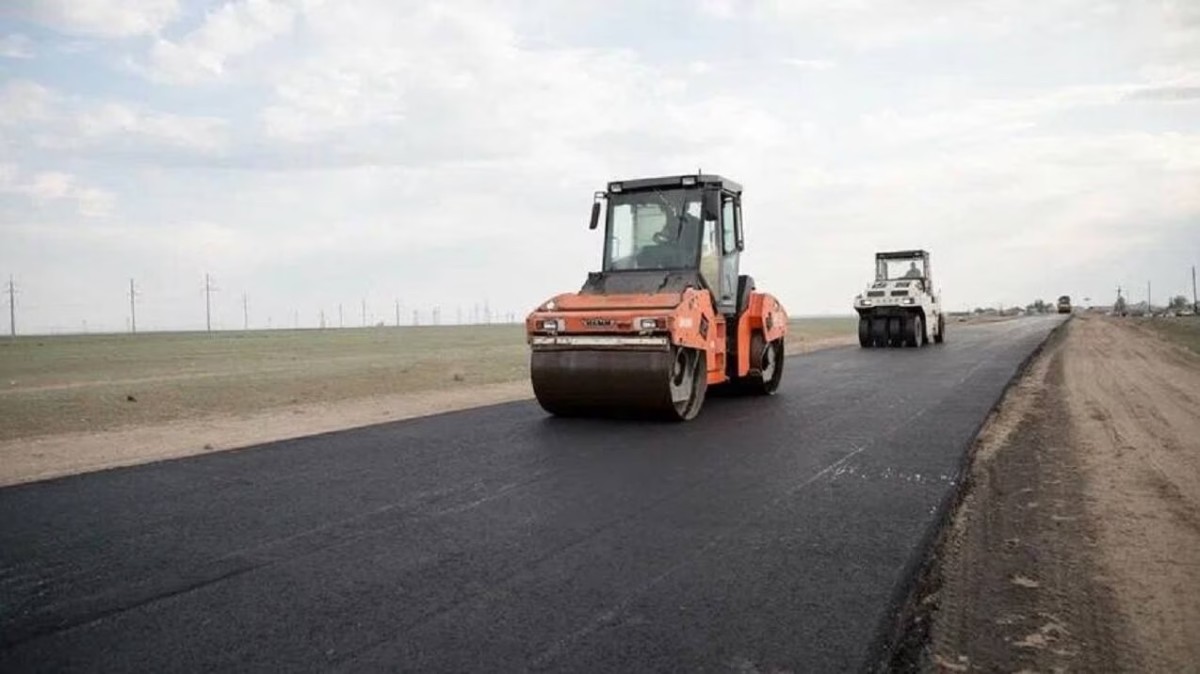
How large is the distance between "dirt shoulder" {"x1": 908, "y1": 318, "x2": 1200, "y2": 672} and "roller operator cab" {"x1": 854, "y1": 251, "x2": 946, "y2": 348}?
17126 mm

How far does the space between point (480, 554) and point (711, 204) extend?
24.0ft

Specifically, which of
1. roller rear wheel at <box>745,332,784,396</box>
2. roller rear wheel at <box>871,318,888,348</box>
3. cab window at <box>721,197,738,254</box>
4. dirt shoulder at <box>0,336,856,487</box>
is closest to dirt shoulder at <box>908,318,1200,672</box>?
roller rear wheel at <box>745,332,784,396</box>

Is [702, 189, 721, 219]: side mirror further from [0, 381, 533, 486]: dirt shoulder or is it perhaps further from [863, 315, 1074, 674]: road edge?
[863, 315, 1074, 674]: road edge

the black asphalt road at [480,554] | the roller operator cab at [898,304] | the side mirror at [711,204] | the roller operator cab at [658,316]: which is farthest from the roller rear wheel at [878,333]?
the black asphalt road at [480,554]

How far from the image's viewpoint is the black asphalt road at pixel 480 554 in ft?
11.7

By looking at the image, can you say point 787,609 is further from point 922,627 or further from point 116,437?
point 116,437

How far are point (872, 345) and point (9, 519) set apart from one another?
2575cm

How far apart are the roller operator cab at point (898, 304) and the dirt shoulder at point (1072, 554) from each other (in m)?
17.1

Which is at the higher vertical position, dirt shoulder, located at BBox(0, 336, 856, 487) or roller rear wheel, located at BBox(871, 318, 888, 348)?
roller rear wheel, located at BBox(871, 318, 888, 348)

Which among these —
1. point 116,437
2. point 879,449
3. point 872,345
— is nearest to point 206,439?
point 116,437

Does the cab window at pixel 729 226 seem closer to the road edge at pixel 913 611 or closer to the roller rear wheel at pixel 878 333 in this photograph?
the road edge at pixel 913 611

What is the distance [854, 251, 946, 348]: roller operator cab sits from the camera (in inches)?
1077

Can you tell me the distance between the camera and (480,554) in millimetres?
4867

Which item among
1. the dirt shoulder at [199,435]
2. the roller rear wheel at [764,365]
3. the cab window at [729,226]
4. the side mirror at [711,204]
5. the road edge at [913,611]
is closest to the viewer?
the road edge at [913,611]
